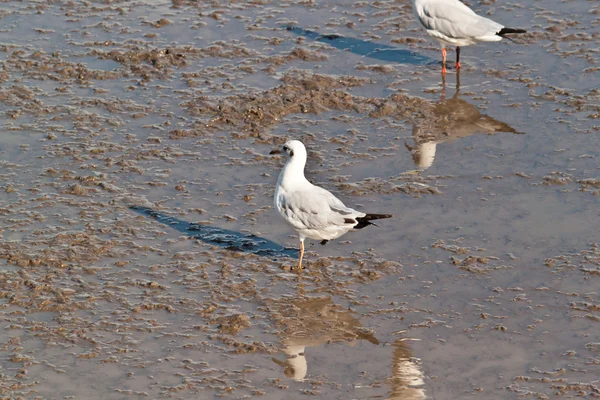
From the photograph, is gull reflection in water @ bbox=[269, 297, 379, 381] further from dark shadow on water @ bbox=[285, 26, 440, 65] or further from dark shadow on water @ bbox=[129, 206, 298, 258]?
dark shadow on water @ bbox=[285, 26, 440, 65]

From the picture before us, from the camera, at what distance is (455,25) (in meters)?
12.3

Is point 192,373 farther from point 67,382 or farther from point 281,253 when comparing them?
point 281,253

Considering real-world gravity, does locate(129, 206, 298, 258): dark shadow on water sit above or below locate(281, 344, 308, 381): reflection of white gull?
above

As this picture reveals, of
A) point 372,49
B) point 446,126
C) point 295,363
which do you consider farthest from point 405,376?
point 372,49

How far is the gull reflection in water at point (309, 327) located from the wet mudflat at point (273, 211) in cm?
2

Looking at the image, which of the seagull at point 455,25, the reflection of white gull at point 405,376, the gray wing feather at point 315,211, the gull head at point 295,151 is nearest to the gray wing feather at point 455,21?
the seagull at point 455,25

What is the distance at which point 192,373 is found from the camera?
7328 millimetres

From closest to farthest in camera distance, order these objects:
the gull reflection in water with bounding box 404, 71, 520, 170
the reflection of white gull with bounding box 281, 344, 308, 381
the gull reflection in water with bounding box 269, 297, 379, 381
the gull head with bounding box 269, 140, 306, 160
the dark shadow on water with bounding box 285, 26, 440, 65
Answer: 1. the reflection of white gull with bounding box 281, 344, 308, 381
2. the gull reflection in water with bounding box 269, 297, 379, 381
3. the gull head with bounding box 269, 140, 306, 160
4. the gull reflection in water with bounding box 404, 71, 520, 170
5. the dark shadow on water with bounding box 285, 26, 440, 65

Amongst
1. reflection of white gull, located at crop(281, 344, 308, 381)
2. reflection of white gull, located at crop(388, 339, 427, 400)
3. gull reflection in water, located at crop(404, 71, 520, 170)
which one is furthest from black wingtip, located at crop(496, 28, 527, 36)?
reflection of white gull, located at crop(281, 344, 308, 381)

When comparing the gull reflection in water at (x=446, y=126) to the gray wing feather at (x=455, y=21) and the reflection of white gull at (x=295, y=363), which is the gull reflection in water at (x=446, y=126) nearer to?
the gray wing feather at (x=455, y=21)

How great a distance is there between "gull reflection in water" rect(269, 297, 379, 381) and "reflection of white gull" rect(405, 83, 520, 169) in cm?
285

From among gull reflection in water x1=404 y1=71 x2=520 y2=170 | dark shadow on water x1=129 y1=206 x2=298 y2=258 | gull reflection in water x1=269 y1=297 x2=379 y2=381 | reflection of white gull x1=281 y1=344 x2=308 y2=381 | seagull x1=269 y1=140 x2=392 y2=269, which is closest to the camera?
reflection of white gull x1=281 y1=344 x2=308 y2=381

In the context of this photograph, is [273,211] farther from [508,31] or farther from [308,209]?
[508,31]

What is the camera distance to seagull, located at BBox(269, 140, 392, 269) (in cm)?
852
